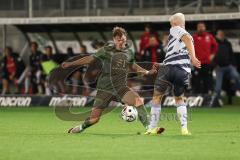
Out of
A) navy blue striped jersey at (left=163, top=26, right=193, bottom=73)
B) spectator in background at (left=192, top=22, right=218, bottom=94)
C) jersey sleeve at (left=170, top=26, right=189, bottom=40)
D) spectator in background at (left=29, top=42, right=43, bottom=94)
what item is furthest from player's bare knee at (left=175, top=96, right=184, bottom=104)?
spectator in background at (left=29, top=42, right=43, bottom=94)

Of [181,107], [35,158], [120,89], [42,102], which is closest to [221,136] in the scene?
[181,107]

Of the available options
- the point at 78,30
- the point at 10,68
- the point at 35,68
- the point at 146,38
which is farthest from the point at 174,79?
the point at 10,68

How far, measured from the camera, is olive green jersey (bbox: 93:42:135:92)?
566 inches

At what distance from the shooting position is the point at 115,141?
12742mm

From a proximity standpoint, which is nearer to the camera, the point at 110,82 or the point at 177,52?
the point at 177,52

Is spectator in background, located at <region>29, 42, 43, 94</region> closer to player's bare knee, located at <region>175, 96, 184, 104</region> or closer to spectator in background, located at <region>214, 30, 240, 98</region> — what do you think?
spectator in background, located at <region>214, 30, 240, 98</region>

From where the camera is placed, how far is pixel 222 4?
89.4 ft

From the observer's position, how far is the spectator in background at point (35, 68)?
27.4m

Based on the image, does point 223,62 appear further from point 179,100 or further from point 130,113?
point 179,100

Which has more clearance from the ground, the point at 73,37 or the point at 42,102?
the point at 73,37

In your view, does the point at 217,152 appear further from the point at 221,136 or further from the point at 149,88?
the point at 149,88

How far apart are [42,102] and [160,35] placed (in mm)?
4939

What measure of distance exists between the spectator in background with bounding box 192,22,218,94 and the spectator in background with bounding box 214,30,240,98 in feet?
0.99

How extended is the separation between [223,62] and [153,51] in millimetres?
2214
